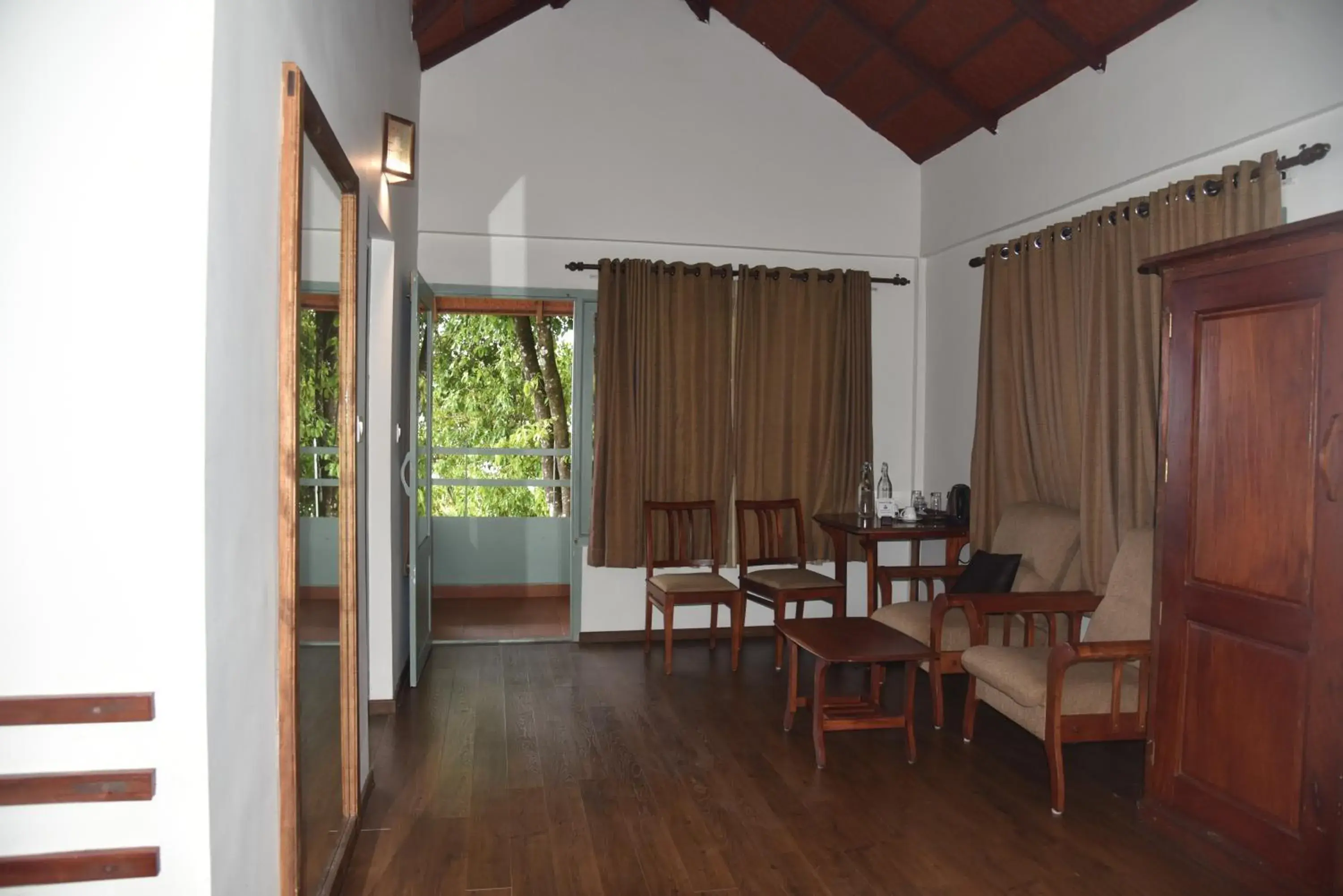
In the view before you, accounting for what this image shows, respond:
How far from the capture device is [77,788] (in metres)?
1.34

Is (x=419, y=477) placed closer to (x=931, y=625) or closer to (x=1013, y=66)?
(x=931, y=625)

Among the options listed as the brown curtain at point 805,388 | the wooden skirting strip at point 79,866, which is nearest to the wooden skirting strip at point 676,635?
the brown curtain at point 805,388

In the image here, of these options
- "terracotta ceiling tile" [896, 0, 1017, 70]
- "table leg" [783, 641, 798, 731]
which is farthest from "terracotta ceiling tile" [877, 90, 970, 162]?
"table leg" [783, 641, 798, 731]

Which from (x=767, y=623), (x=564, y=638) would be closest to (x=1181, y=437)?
(x=767, y=623)

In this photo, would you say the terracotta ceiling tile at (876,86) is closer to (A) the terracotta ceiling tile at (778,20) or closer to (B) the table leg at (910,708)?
(A) the terracotta ceiling tile at (778,20)

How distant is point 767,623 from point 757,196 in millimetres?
2592

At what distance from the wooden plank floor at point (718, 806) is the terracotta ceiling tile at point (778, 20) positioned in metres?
3.67

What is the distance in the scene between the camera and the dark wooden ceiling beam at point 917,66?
15.8 ft

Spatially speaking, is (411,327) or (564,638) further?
(564,638)

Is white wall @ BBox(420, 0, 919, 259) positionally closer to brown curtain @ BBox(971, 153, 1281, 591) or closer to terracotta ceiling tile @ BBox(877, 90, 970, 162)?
terracotta ceiling tile @ BBox(877, 90, 970, 162)

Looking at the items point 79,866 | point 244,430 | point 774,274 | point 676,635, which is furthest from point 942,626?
point 79,866

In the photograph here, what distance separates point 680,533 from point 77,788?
3901 millimetres

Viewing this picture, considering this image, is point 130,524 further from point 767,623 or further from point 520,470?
point 520,470

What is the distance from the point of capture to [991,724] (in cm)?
394
